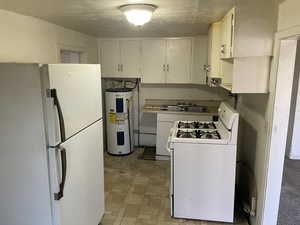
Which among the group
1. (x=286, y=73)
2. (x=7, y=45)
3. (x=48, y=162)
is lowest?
(x=48, y=162)

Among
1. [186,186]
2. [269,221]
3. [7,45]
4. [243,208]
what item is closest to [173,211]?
[186,186]

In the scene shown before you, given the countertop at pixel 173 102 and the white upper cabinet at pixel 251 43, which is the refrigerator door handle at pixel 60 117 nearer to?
the white upper cabinet at pixel 251 43

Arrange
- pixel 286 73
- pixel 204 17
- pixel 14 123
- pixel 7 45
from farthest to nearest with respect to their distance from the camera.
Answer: pixel 204 17 → pixel 7 45 → pixel 286 73 → pixel 14 123

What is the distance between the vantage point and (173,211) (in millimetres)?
2828

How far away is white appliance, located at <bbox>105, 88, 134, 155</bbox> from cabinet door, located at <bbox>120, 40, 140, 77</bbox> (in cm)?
36

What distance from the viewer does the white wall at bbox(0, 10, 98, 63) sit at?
2.16 metres

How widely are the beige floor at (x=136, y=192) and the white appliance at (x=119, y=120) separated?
0.21 metres

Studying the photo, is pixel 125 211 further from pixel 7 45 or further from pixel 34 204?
pixel 7 45

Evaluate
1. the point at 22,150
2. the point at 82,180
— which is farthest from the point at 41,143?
the point at 82,180

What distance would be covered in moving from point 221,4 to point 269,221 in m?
1.99

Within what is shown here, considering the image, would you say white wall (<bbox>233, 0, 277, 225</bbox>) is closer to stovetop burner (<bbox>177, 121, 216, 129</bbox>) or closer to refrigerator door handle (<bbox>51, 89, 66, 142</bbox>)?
stovetop burner (<bbox>177, 121, 216, 129</bbox>)

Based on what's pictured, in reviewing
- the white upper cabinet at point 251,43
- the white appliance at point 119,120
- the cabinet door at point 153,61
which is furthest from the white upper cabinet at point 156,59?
the white upper cabinet at point 251,43

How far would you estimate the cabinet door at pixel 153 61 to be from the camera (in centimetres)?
441

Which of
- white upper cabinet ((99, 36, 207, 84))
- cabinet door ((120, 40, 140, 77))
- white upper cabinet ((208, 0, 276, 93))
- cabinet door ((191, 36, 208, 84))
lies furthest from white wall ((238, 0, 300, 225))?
cabinet door ((120, 40, 140, 77))
